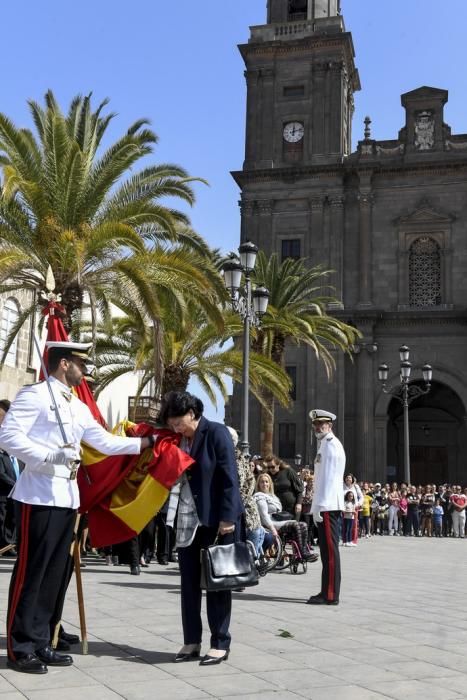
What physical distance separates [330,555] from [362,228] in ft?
110

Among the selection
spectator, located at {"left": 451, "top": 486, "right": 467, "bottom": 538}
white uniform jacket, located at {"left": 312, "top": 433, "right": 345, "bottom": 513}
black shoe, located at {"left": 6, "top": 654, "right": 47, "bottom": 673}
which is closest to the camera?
black shoe, located at {"left": 6, "top": 654, "right": 47, "bottom": 673}

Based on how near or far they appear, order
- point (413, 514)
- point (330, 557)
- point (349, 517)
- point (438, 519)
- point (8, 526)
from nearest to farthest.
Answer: point (330, 557) → point (8, 526) → point (349, 517) → point (413, 514) → point (438, 519)

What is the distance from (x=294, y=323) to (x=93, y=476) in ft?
75.6

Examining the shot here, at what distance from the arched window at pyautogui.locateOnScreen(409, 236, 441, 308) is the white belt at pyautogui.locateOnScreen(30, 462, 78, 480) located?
3621cm

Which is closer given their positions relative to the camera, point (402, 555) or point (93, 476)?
point (93, 476)

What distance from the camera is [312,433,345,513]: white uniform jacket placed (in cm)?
874

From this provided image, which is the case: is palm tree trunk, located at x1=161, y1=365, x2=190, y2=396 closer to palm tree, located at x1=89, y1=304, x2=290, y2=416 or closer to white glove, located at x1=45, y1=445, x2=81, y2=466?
palm tree, located at x1=89, y1=304, x2=290, y2=416

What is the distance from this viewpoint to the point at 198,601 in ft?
18.2

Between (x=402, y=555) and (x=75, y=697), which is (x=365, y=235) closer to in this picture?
(x=402, y=555)

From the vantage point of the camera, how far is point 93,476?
18.6 ft

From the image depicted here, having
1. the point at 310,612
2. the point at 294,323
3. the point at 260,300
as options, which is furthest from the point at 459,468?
the point at 310,612

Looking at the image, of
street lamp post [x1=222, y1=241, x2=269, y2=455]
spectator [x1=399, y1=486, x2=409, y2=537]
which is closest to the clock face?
spectator [x1=399, y1=486, x2=409, y2=537]

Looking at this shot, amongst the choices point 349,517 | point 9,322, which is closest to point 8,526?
point 349,517

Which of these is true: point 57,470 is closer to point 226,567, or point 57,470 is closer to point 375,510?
point 226,567
